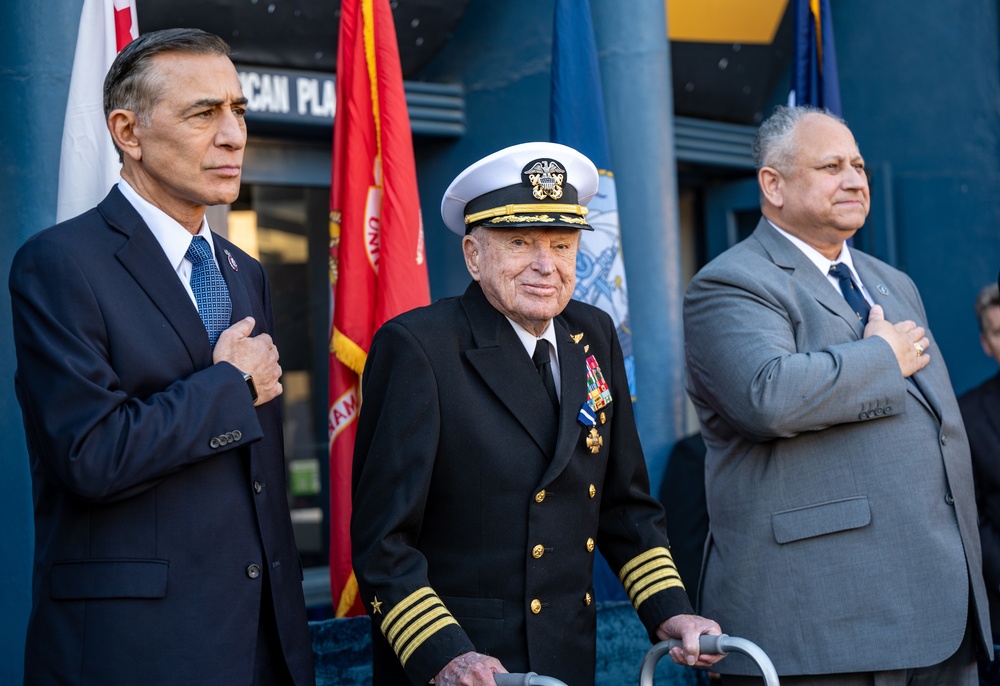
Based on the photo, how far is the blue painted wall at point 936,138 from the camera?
5957 millimetres

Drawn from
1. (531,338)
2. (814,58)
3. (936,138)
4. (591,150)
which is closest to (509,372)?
(531,338)

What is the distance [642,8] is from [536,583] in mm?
3312

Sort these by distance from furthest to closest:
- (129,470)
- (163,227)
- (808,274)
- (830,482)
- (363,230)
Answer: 1. (363,230)
2. (808,274)
3. (830,482)
4. (163,227)
5. (129,470)

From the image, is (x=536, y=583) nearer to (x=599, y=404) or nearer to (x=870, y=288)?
(x=599, y=404)

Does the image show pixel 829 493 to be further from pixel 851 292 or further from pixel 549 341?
pixel 549 341

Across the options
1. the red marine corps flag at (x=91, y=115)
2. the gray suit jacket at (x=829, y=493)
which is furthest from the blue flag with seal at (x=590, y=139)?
the red marine corps flag at (x=91, y=115)

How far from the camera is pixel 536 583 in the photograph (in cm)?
243

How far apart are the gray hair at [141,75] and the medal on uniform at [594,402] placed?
41.6 inches

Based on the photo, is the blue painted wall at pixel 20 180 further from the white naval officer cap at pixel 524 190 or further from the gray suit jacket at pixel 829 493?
the gray suit jacket at pixel 829 493

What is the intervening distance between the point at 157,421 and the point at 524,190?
0.90 meters

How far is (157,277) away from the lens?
2.30 meters

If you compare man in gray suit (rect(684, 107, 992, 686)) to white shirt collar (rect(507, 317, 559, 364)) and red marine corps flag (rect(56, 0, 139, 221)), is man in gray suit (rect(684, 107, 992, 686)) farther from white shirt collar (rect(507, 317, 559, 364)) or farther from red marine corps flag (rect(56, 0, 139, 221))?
red marine corps flag (rect(56, 0, 139, 221))

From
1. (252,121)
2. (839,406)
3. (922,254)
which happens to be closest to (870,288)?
(839,406)

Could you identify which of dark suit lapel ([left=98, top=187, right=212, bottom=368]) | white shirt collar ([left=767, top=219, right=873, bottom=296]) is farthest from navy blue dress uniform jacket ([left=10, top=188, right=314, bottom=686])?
white shirt collar ([left=767, top=219, right=873, bottom=296])
